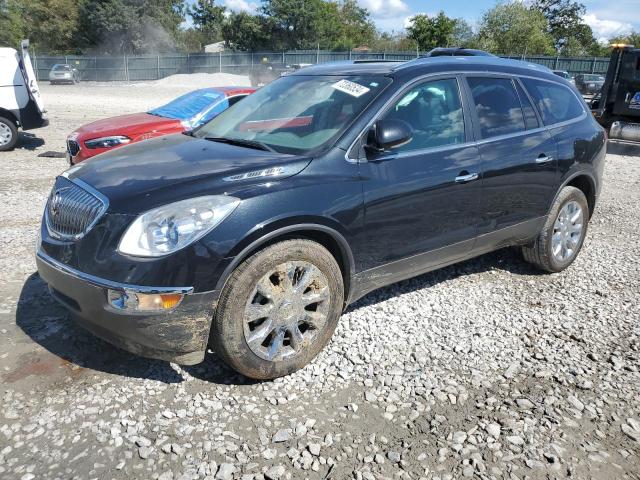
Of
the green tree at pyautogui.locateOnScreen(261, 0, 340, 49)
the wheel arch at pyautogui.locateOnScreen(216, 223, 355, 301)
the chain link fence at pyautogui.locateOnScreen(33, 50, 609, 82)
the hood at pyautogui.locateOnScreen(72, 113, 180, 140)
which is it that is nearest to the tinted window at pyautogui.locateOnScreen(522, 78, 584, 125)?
the wheel arch at pyautogui.locateOnScreen(216, 223, 355, 301)

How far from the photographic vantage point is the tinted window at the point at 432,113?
3.81 m

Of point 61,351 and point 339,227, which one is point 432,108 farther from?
point 61,351

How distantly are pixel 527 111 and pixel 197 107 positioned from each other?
5.53 meters

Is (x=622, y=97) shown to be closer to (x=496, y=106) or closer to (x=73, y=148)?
(x=496, y=106)

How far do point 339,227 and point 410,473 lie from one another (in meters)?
1.44

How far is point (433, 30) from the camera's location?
53781 millimetres

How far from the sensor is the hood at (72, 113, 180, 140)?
25.5 feet

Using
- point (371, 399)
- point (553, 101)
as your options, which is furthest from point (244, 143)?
point (553, 101)

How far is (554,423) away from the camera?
9.93ft

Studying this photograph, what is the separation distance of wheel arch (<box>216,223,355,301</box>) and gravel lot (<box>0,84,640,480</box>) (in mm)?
624

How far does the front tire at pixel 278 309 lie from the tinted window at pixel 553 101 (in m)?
2.62

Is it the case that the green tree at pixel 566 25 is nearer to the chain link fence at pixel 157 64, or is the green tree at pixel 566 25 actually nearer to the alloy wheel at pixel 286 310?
the chain link fence at pixel 157 64

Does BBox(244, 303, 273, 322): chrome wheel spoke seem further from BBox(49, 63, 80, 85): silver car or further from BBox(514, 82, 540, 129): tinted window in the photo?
BBox(49, 63, 80, 85): silver car

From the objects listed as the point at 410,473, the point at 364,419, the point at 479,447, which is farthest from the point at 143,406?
the point at 479,447
